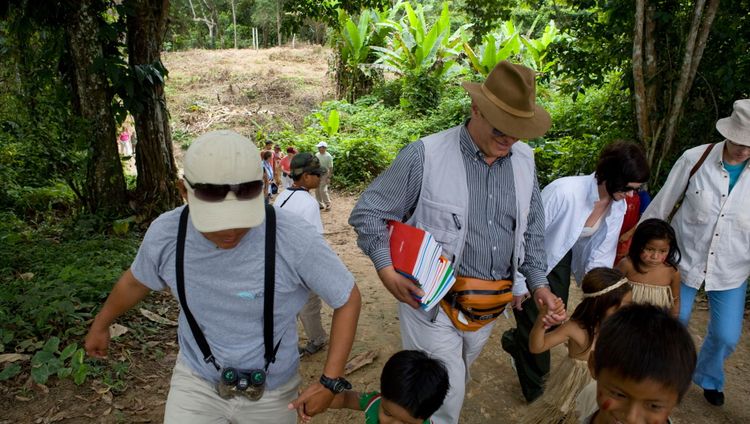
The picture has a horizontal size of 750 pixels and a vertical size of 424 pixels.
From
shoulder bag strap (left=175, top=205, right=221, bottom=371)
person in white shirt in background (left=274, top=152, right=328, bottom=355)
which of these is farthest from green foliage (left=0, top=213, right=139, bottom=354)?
shoulder bag strap (left=175, top=205, right=221, bottom=371)

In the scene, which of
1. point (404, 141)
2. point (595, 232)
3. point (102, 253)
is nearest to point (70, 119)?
point (102, 253)

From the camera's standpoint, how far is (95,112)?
6164 millimetres

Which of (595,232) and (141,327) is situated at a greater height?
(595,232)

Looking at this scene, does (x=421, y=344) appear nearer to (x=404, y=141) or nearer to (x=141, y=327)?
(x=141, y=327)

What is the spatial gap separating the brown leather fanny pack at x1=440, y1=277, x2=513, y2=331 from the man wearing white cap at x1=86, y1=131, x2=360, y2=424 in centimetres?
68

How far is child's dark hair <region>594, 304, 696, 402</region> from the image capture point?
58.2 inches

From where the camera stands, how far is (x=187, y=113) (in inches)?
720

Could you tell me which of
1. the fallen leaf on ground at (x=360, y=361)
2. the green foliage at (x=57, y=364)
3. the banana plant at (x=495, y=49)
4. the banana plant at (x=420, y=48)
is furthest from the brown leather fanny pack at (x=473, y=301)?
the banana plant at (x=420, y=48)

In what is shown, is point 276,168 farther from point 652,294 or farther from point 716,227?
point 716,227

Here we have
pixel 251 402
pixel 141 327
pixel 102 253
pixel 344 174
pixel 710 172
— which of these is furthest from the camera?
pixel 344 174

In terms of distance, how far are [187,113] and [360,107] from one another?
249 inches

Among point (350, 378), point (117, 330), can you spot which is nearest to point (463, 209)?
point (350, 378)

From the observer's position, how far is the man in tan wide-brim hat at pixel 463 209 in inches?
95.3

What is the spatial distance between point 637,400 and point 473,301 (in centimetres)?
103
